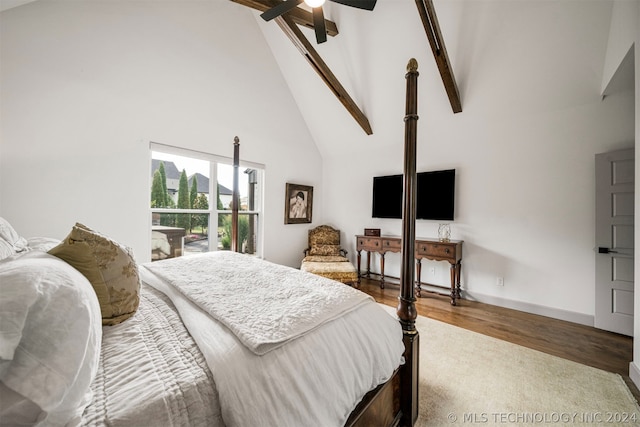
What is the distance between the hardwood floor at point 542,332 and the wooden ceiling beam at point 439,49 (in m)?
2.60

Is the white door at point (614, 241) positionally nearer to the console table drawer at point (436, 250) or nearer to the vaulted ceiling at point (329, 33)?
the console table drawer at point (436, 250)

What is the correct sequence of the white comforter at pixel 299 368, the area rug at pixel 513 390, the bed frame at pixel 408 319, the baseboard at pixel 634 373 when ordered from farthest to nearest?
the baseboard at pixel 634 373 → the area rug at pixel 513 390 → the bed frame at pixel 408 319 → the white comforter at pixel 299 368

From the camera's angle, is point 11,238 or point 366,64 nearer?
point 11,238

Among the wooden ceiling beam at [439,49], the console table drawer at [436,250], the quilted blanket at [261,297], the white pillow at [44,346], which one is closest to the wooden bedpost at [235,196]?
the quilted blanket at [261,297]

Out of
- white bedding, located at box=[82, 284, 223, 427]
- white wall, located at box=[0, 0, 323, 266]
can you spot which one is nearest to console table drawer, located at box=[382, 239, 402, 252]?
white wall, located at box=[0, 0, 323, 266]

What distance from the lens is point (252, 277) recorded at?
4.83ft

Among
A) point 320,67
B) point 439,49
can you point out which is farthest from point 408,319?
point 320,67

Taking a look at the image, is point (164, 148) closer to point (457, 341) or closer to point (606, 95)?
point (457, 341)

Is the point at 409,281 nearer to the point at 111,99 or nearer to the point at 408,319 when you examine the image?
the point at 408,319

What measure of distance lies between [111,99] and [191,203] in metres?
1.37

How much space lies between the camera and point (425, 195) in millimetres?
3578

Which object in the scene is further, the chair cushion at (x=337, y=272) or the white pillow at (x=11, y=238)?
the chair cushion at (x=337, y=272)

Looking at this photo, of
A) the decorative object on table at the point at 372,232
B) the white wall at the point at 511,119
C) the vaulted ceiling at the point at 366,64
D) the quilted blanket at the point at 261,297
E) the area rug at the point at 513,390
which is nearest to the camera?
the quilted blanket at the point at 261,297

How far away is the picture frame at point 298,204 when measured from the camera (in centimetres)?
427
